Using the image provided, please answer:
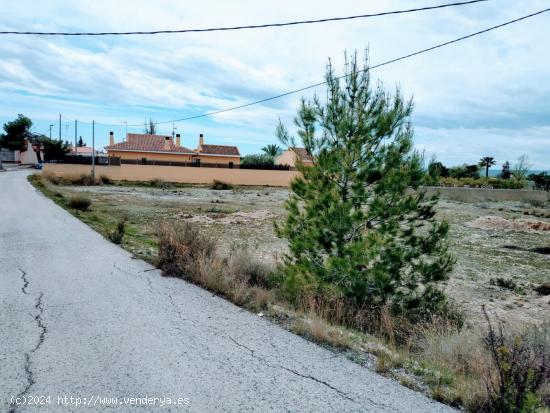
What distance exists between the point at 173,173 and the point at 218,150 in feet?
49.0

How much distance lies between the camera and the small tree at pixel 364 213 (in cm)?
626

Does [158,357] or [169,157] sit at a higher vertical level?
[169,157]

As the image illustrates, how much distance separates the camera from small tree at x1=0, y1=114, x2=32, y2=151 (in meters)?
77.6

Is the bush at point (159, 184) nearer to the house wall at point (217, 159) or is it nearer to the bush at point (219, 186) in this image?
the bush at point (219, 186)

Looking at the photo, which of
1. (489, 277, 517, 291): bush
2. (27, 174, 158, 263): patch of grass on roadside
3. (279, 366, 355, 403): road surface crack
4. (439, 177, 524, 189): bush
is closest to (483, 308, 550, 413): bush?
(279, 366, 355, 403): road surface crack

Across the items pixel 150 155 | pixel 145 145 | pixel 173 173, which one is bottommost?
pixel 173 173

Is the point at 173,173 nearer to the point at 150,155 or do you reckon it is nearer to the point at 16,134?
the point at 150,155

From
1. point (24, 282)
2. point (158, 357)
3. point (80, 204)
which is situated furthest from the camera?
point (80, 204)

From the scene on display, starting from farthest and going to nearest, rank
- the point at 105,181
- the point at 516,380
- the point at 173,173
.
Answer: the point at 173,173
the point at 105,181
the point at 516,380

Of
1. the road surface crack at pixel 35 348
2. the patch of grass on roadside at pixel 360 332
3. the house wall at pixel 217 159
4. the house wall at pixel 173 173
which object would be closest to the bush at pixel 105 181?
the house wall at pixel 173 173

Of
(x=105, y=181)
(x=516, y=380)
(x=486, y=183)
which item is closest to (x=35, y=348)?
(x=516, y=380)

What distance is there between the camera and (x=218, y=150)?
58.9 meters

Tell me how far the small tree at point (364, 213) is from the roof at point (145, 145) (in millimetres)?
50569

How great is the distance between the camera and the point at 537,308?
318 inches
